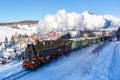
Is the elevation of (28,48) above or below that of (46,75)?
above

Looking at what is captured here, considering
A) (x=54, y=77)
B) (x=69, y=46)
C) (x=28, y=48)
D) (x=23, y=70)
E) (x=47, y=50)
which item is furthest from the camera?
(x=69, y=46)

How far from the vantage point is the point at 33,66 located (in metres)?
25.3

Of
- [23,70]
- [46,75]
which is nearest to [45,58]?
[23,70]

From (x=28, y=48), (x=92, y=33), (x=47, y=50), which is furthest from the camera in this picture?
(x=92, y=33)

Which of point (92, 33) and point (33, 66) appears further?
point (92, 33)

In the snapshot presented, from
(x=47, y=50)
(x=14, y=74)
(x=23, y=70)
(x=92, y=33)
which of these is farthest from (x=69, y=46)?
(x=92, y=33)

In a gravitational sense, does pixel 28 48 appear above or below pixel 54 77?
above

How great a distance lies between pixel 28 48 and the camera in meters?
28.1

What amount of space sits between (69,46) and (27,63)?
22455 millimetres

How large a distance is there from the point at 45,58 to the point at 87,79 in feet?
34.7

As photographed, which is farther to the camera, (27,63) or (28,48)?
(28,48)

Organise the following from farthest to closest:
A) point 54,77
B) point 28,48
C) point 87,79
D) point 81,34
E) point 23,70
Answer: point 81,34 → point 28,48 → point 23,70 → point 54,77 → point 87,79

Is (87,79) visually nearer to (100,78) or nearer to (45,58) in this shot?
(100,78)

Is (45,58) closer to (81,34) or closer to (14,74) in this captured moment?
(14,74)
